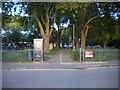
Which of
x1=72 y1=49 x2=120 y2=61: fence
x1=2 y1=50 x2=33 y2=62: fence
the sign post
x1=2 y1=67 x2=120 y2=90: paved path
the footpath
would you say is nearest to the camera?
x1=2 y1=67 x2=120 y2=90: paved path

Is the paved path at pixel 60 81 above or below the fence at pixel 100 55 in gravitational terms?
below

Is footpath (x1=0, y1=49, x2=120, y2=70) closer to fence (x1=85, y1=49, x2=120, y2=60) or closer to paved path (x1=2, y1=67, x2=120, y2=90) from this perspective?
fence (x1=85, y1=49, x2=120, y2=60)

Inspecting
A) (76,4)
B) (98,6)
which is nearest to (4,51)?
(76,4)

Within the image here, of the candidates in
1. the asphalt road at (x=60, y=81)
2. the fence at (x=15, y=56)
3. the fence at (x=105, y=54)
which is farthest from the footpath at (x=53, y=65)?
the asphalt road at (x=60, y=81)

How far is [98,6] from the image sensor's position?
23125mm

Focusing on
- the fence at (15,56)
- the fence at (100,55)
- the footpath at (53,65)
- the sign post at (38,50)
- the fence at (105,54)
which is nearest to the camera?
the footpath at (53,65)

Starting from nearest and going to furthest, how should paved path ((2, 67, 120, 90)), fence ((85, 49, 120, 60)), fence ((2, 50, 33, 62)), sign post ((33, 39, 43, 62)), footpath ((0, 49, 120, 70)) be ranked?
paved path ((2, 67, 120, 90)), footpath ((0, 49, 120, 70)), fence ((2, 50, 33, 62)), sign post ((33, 39, 43, 62)), fence ((85, 49, 120, 60))

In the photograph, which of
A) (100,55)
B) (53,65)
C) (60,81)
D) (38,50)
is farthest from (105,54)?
(60,81)

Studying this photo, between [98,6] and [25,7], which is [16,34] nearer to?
[25,7]

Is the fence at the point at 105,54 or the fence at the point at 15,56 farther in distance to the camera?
the fence at the point at 105,54

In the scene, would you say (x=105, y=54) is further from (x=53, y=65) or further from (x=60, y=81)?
(x=60, y=81)

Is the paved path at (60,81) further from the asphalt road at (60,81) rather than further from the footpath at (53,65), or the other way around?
the footpath at (53,65)

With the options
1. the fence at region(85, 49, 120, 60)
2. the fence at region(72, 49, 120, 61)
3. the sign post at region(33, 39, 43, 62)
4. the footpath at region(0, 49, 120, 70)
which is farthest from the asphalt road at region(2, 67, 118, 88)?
the fence at region(85, 49, 120, 60)

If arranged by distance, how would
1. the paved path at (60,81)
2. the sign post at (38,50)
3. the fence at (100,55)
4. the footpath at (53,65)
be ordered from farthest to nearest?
1. the fence at (100,55)
2. the sign post at (38,50)
3. the footpath at (53,65)
4. the paved path at (60,81)
